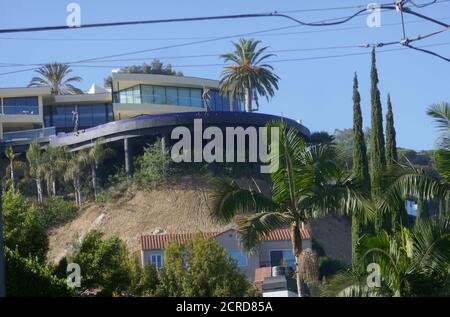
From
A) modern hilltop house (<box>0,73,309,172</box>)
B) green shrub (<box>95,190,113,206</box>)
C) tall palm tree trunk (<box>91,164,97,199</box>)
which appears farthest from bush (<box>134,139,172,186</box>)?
tall palm tree trunk (<box>91,164,97,199</box>)

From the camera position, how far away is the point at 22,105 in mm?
65375

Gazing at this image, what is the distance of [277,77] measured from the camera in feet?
208

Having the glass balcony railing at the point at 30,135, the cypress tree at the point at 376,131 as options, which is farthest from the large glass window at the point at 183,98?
the cypress tree at the point at 376,131

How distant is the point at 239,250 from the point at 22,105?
2927 cm

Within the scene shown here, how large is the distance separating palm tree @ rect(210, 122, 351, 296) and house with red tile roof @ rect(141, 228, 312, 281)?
1992cm

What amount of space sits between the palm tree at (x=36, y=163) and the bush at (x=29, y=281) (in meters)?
34.7

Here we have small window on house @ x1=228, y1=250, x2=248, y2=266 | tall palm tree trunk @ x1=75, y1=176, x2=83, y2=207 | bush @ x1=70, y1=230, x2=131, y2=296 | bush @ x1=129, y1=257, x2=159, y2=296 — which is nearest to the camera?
bush @ x1=70, y1=230, x2=131, y2=296

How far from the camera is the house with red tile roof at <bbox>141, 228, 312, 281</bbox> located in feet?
137

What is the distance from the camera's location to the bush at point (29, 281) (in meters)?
21.5

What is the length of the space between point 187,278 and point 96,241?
10.5 ft

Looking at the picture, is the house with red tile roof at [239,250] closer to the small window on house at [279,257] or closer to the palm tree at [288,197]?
the small window on house at [279,257]

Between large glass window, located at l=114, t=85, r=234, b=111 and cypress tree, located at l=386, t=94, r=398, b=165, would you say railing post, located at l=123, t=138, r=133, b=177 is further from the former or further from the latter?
cypress tree, located at l=386, t=94, r=398, b=165
